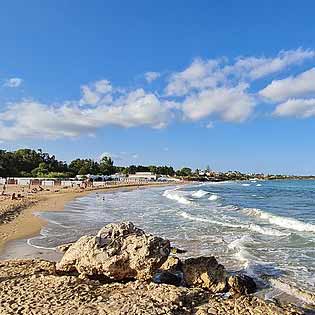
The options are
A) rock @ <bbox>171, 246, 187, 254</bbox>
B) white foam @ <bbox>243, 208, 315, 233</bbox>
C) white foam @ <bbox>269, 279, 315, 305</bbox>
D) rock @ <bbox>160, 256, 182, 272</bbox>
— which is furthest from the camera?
white foam @ <bbox>243, 208, 315, 233</bbox>

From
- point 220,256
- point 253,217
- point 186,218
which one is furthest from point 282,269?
point 253,217

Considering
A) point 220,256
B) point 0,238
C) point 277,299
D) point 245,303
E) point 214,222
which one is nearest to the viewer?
point 245,303

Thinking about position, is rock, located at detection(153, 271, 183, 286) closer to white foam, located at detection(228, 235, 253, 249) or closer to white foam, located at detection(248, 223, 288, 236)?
white foam, located at detection(228, 235, 253, 249)

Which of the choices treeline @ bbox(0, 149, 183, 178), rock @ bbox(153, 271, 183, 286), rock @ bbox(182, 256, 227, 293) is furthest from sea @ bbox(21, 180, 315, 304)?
treeline @ bbox(0, 149, 183, 178)

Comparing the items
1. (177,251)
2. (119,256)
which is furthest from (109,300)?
(177,251)

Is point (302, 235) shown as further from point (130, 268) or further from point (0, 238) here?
point (0, 238)

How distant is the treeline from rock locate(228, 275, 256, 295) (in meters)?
81.6

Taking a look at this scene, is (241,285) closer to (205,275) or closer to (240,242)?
(205,275)

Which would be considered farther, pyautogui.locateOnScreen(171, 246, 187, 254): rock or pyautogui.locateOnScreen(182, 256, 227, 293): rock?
pyautogui.locateOnScreen(171, 246, 187, 254): rock

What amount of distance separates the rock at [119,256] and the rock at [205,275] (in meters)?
0.80

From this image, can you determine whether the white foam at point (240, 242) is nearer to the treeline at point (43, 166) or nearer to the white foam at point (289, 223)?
the white foam at point (289, 223)

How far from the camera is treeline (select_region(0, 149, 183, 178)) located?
300 feet

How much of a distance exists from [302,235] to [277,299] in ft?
35.3

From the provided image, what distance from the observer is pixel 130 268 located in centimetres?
942
